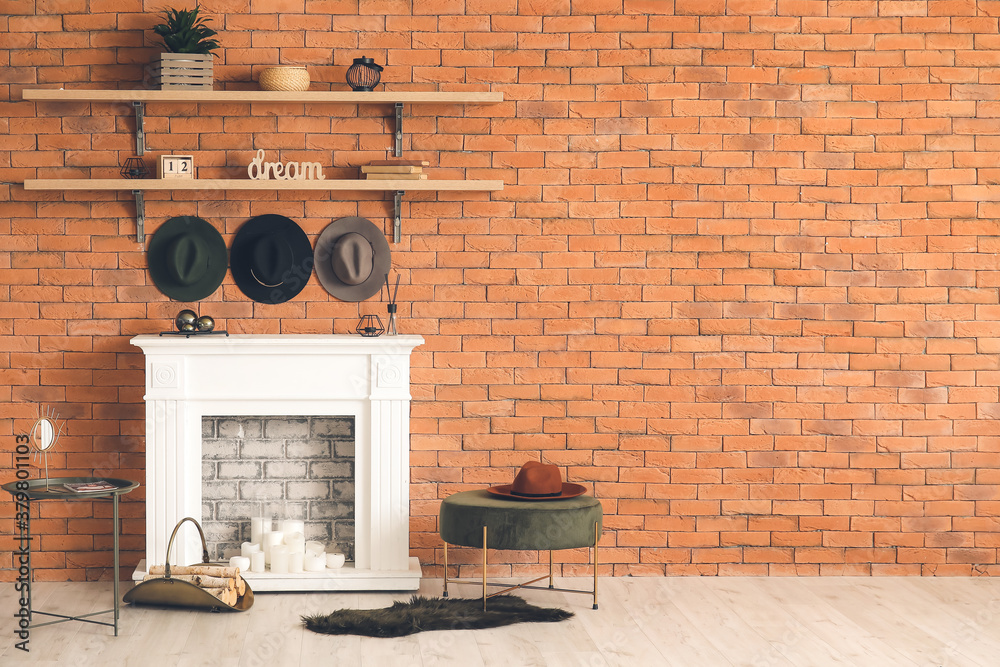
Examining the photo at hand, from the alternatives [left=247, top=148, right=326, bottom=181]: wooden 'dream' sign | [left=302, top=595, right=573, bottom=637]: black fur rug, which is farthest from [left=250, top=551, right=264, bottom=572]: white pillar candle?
[left=247, top=148, right=326, bottom=181]: wooden 'dream' sign

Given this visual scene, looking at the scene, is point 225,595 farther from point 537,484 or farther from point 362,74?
point 362,74

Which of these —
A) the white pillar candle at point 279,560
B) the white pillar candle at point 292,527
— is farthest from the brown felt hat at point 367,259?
the white pillar candle at point 279,560

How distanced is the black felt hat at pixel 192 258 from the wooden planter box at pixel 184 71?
57cm

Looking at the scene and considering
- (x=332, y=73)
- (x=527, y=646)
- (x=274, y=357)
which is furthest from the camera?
(x=332, y=73)

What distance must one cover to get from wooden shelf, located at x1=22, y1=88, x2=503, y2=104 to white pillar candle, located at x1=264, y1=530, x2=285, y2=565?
1.85 meters

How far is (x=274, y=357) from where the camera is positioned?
12.2 feet

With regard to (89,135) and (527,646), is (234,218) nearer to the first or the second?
(89,135)

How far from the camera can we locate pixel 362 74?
3805 mm

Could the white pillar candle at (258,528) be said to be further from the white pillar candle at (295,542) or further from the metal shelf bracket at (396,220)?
the metal shelf bracket at (396,220)

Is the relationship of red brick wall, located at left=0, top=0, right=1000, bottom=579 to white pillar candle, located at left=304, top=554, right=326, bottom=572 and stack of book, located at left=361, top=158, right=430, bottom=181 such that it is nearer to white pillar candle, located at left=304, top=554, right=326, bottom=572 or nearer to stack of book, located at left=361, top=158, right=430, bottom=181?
stack of book, located at left=361, top=158, right=430, bottom=181

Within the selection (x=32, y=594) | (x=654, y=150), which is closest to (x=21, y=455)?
(x=32, y=594)

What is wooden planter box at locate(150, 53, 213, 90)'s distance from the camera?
148 inches

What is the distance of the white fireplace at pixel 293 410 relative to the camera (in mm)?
3693

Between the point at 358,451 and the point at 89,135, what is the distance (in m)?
1.87
